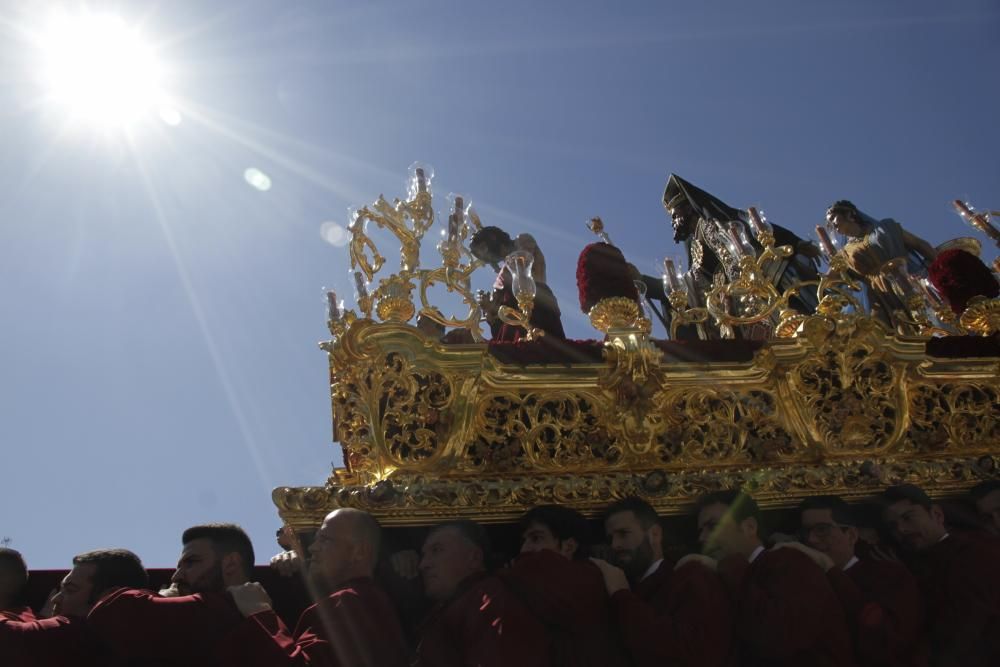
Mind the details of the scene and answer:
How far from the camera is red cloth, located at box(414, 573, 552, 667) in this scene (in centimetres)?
376

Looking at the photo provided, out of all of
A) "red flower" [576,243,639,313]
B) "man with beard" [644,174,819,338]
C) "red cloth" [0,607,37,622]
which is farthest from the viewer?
"man with beard" [644,174,819,338]

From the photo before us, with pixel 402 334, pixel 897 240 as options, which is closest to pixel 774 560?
pixel 402 334

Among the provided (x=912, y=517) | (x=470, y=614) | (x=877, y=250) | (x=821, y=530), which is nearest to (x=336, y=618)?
(x=470, y=614)

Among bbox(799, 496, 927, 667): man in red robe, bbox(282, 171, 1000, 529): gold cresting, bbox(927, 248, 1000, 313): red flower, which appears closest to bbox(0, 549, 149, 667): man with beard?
bbox(282, 171, 1000, 529): gold cresting

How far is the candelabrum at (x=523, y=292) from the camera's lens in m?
5.74

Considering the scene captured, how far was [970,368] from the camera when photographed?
567 cm

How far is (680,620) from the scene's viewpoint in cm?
396

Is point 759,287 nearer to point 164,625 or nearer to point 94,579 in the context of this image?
point 164,625

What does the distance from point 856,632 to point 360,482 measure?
2.92 meters

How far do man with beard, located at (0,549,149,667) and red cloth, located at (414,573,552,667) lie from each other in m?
1.65

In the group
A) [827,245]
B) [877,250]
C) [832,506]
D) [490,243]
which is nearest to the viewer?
[832,506]

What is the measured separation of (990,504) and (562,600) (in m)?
2.94

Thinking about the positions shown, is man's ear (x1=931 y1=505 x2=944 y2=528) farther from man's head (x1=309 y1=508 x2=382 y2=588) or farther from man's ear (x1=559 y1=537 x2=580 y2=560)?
man's head (x1=309 y1=508 x2=382 y2=588)

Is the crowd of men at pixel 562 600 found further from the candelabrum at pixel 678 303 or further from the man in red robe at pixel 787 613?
the candelabrum at pixel 678 303
